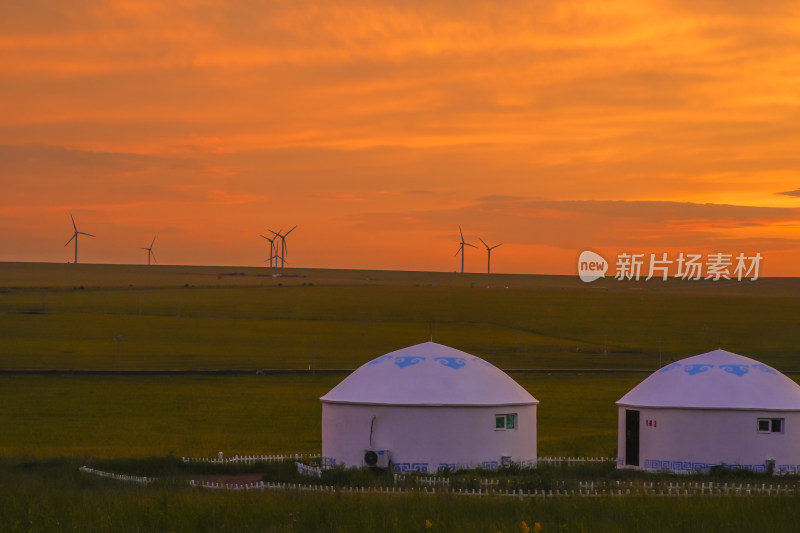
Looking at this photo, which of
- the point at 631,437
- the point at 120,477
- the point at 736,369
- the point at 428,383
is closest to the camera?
the point at 120,477

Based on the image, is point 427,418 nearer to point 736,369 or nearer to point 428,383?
point 428,383

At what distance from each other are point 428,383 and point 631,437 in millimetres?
6605

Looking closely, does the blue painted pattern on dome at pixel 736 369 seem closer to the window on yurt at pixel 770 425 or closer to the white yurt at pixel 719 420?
the white yurt at pixel 719 420

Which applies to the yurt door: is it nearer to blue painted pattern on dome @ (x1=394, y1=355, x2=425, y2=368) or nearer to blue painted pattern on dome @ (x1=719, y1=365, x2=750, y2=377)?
blue painted pattern on dome @ (x1=719, y1=365, x2=750, y2=377)

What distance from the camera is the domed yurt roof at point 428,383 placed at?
117ft

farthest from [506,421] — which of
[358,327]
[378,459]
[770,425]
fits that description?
[358,327]

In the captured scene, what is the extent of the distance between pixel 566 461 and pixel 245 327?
9278 cm

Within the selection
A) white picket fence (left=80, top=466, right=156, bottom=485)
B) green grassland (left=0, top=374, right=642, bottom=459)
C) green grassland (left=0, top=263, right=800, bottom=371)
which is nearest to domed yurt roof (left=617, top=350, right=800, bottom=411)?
green grassland (left=0, top=374, right=642, bottom=459)

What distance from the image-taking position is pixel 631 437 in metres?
37.5

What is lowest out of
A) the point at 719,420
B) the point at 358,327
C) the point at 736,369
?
the point at 719,420

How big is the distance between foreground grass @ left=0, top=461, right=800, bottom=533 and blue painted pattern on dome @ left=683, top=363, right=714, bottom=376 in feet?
42.9

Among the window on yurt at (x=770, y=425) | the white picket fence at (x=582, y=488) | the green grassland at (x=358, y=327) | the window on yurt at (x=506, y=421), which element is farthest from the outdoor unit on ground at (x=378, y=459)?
the green grassland at (x=358, y=327)

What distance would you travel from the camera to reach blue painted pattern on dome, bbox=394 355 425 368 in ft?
121

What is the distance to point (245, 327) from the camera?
425 feet
